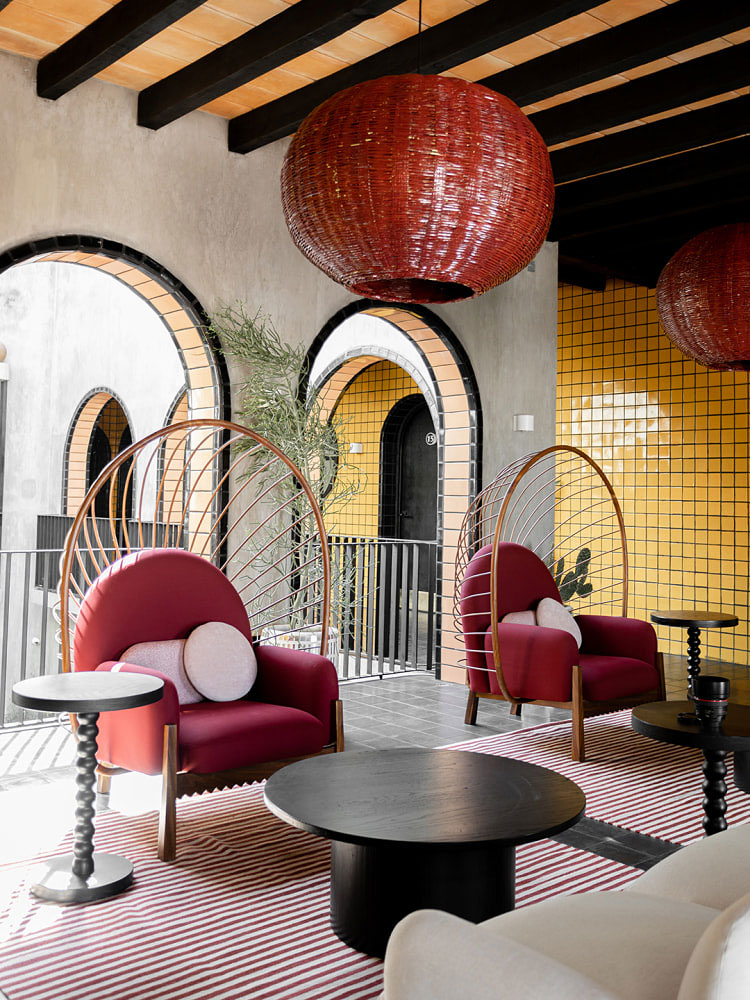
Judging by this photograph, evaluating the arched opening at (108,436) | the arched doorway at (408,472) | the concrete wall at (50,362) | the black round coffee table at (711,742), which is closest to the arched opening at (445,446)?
the arched doorway at (408,472)

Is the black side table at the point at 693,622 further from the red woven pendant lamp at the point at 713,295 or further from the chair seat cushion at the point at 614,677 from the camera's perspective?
the red woven pendant lamp at the point at 713,295

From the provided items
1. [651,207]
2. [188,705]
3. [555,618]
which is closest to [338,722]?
[188,705]

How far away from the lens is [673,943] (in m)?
1.46

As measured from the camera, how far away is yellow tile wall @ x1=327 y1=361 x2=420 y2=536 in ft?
33.6

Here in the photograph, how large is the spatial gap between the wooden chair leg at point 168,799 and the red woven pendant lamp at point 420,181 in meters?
1.67

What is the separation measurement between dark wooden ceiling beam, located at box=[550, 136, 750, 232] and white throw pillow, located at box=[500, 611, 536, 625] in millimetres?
2738

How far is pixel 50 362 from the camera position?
12.2 meters

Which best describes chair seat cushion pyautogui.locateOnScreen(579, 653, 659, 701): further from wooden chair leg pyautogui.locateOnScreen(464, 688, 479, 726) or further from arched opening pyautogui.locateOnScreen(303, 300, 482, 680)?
arched opening pyautogui.locateOnScreen(303, 300, 482, 680)

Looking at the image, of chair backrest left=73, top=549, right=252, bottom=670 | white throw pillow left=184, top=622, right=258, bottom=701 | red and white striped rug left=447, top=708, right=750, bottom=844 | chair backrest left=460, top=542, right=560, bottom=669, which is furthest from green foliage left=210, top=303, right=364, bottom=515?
red and white striped rug left=447, top=708, right=750, bottom=844

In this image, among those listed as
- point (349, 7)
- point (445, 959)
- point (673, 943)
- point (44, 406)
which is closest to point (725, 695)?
point (673, 943)

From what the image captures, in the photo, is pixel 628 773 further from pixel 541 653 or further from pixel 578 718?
pixel 541 653

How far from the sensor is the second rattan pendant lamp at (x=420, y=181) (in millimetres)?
2094

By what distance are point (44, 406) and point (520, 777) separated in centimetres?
1079

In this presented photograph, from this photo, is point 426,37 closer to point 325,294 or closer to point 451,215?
point 325,294
